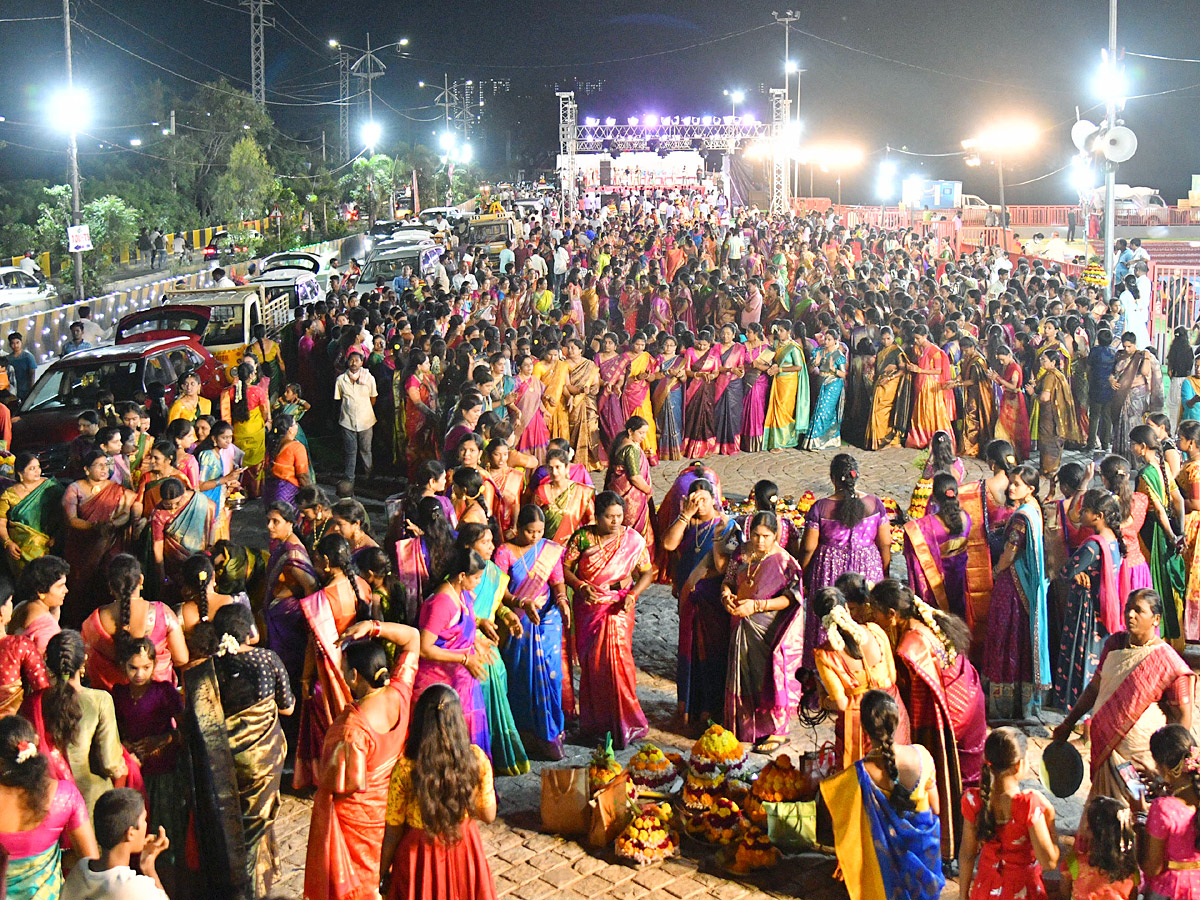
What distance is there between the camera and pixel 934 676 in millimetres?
5820

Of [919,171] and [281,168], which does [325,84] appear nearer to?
[281,168]

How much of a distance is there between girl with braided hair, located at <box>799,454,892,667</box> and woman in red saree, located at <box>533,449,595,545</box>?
1.34m

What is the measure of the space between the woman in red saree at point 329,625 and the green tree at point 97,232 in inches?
899

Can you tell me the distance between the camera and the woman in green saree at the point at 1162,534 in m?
8.12

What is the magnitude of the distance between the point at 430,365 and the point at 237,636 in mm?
7975

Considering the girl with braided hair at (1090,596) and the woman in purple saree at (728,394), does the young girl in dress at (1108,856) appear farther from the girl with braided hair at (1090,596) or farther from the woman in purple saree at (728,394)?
the woman in purple saree at (728,394)

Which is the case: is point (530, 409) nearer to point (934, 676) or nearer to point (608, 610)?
point (608, 610)

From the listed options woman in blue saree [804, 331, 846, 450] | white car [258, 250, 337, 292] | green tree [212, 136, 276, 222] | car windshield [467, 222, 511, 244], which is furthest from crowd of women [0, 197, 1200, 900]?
green tree [212, 136, 276, 222]

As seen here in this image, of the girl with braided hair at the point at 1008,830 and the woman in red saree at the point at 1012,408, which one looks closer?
the girl with braided hair at the point at 1008,830

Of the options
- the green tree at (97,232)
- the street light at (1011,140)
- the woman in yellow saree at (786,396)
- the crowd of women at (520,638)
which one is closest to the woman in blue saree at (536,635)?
the crowd of women at (520,638)

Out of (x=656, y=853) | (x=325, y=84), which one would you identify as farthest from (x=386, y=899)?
(x=325, y=84)

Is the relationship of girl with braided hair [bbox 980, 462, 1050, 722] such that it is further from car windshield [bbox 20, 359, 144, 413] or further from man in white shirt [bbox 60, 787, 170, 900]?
car windshield [bbox 20, 359, 144, 413]

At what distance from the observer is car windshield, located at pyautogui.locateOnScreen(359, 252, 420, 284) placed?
1051 inches

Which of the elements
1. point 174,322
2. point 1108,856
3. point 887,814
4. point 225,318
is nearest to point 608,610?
point 887,814
